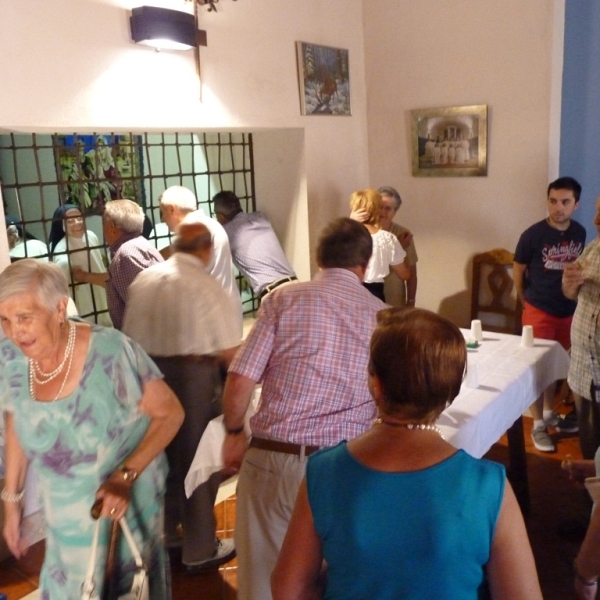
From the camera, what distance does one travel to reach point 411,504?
94 cm

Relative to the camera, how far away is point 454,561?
944 millimetres

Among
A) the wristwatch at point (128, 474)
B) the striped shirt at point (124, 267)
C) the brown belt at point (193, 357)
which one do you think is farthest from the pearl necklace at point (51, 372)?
the striped shirt at point (124, 267)

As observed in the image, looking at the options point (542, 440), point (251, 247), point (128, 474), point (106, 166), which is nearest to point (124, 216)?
point (251, 247)

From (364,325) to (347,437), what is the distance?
32cm

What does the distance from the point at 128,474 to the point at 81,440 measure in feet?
0.45

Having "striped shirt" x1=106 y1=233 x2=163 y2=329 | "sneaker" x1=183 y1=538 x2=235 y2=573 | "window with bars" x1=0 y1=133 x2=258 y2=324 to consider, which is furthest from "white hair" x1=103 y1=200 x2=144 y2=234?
"sneaker" x1=183 y1=538 x2=235 y2=573

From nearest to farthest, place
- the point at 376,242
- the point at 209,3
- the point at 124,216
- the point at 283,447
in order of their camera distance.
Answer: the point at 283,447, the point at 124,216, the point at 209,3, the point at 376,242

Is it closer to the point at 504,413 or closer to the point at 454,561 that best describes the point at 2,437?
the point at 454,561

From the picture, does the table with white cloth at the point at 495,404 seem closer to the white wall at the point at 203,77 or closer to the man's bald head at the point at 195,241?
the man's bald head at the point at 195,241

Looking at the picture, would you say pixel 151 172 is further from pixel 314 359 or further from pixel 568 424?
pixel 568 424

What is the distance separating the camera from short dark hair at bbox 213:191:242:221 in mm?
3885

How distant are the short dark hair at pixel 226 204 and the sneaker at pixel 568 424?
2362mm

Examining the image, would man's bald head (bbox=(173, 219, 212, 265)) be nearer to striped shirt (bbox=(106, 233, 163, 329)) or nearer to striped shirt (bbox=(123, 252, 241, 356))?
striped shirt (bbox=(123, 252, 241, 356))

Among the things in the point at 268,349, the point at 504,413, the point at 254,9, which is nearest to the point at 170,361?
the point at 268,349
